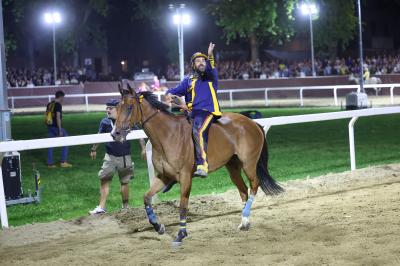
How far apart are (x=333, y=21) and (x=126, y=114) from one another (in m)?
40.9

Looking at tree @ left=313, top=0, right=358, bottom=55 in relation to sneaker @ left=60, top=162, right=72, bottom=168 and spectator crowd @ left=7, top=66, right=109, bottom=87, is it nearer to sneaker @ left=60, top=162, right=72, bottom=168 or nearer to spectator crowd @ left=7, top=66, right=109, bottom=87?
spectator crowd @ left=7, top=66, right=109, bottom=87

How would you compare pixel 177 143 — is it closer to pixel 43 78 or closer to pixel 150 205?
pixel 150 205

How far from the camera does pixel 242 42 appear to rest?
201 feet

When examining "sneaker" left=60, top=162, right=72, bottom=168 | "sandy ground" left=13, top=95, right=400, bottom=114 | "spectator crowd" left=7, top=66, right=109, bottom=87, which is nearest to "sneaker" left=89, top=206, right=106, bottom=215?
"sneaker" left=60, top=162, right=72, bottom=168

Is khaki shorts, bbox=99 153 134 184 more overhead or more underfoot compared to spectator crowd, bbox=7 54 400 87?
more underfoot

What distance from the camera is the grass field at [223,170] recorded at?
34.6ft

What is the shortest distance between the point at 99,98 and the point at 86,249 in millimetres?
31090

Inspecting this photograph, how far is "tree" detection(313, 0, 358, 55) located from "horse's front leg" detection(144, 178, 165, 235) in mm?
39640

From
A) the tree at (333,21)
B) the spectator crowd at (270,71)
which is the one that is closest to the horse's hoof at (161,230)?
the spectator crowd at (270,71)

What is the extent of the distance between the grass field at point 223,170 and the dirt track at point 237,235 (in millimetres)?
1187

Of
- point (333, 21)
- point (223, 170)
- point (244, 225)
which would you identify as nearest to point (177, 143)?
point (244, 225)

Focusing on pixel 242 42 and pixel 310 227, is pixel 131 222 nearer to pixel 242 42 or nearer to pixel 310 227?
pixel 310 227

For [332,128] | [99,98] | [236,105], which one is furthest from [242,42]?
[332,128]

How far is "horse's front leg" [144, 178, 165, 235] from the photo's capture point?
26.5 ft
